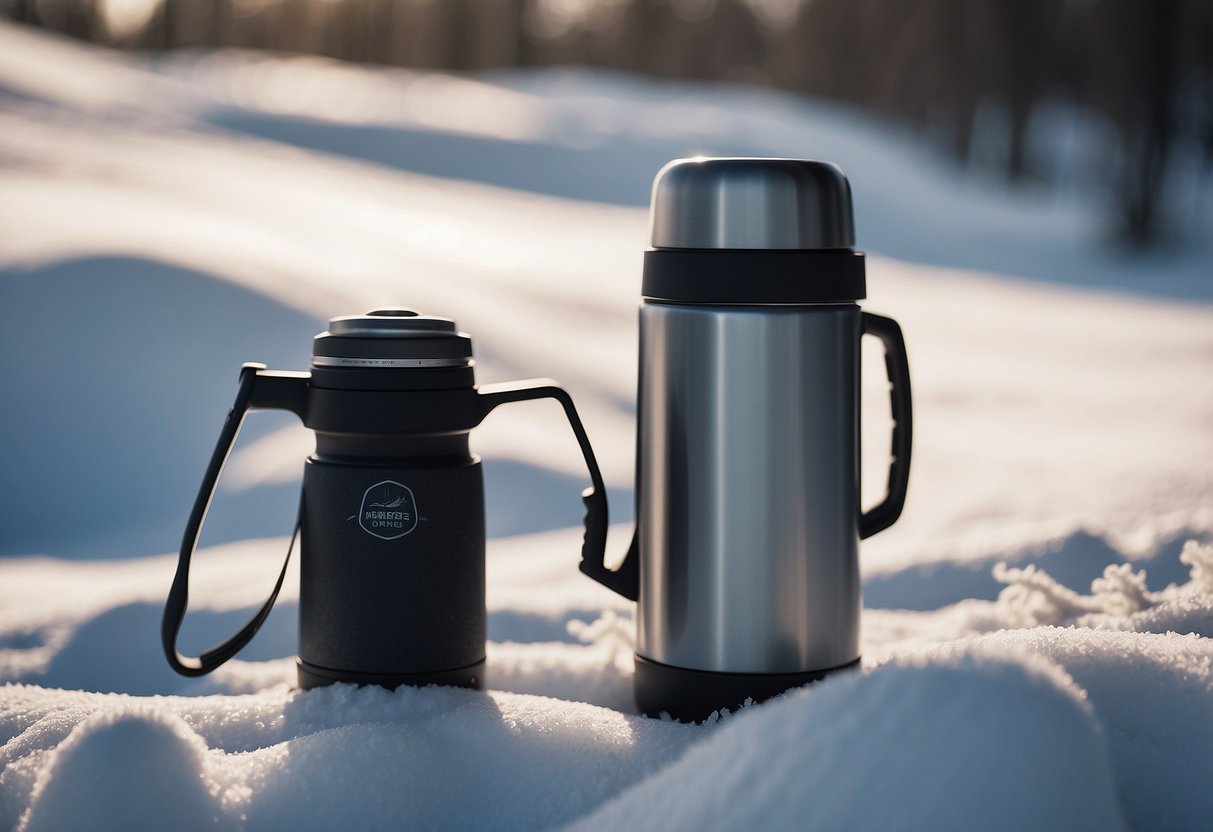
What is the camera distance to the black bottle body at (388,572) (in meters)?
1.00

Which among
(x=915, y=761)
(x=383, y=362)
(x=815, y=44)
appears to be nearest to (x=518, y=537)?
(x=383, y=362)

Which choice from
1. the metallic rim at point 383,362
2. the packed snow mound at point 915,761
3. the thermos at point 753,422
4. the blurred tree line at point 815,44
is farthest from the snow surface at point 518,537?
the blurred tree line at point 815,44

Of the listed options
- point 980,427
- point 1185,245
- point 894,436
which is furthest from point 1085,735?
point 1185,245

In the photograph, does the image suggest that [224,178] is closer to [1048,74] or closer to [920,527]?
[920,527]

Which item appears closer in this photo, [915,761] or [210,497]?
[915,761]

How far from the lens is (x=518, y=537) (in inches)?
72.2

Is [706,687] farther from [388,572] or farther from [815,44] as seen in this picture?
[815,44]

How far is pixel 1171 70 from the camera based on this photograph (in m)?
7.70

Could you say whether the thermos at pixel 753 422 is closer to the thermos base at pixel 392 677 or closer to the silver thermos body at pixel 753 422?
the silver thermos body at pixel 753 422

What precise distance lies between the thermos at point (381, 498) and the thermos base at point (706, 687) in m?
0.18

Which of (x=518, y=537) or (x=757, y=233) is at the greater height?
(x=757, y=233)

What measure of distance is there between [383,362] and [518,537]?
2.85 ft

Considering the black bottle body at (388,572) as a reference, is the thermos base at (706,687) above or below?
below

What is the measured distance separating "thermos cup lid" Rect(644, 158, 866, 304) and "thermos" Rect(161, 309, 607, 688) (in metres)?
0.22
